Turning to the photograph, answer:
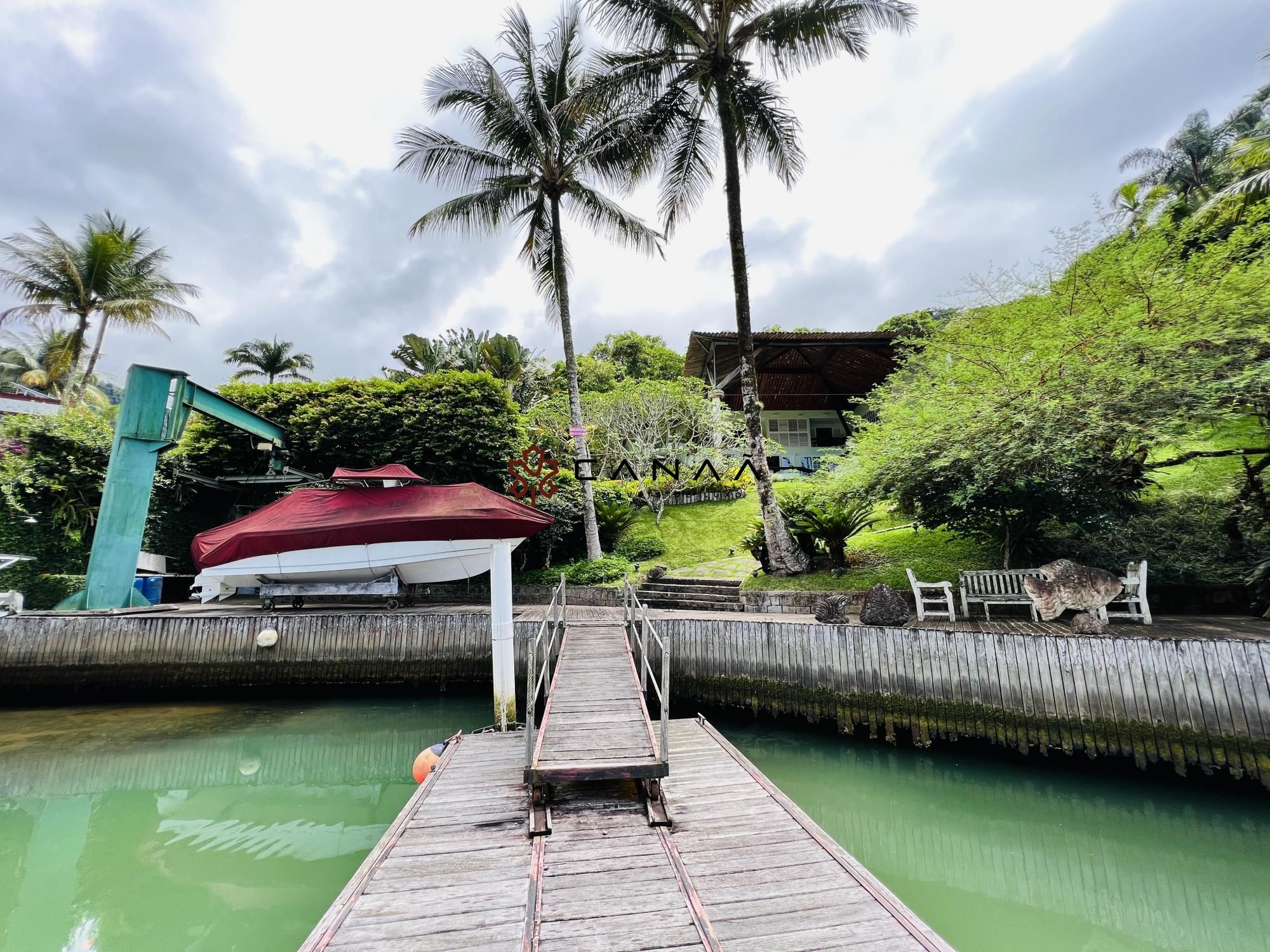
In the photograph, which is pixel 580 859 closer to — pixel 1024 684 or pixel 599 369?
pixel 1024 684

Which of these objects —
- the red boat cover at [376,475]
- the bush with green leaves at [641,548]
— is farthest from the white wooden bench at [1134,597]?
the red boat cover at [376,475]

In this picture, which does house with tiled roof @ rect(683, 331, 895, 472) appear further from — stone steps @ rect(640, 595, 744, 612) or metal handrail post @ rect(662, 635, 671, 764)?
metal handrail post @ rect(662, 635, 671, 764)

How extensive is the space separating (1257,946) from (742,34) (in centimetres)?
1526

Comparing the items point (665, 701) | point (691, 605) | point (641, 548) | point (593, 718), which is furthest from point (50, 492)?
point (665, 701)

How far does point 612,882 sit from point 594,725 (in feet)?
6.25

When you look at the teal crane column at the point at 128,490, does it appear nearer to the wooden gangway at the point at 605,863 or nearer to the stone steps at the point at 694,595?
the wooden gangway at the point at 605,863

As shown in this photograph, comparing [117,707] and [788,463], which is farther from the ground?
[788,463]

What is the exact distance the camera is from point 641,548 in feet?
48.9

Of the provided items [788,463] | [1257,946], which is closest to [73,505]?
[1257,946]

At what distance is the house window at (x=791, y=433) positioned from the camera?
2736 cm

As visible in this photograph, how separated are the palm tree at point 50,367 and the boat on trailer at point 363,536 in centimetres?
1982

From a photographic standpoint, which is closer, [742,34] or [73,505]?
[742,34]

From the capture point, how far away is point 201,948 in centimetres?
418

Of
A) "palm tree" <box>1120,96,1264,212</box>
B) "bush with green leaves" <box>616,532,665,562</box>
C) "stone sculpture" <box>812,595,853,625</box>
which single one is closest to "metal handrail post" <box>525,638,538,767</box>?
"stone sculpture" <box>812,595,853,625</box>
